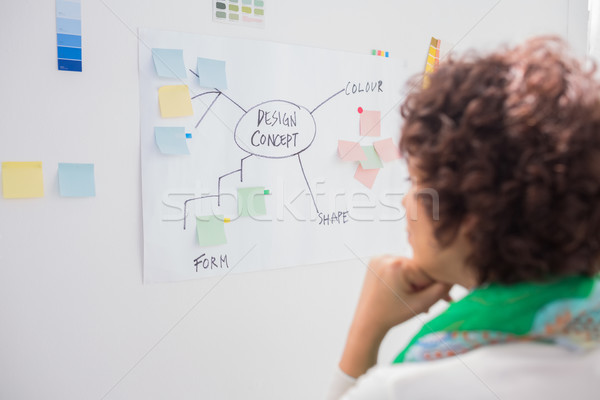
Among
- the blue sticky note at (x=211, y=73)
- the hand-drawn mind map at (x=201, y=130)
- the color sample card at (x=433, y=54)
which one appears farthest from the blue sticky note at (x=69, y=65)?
the color sample card at (x=433, y=54)

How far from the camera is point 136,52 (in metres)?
1.18

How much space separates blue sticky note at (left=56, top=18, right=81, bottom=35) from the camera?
1.08 m

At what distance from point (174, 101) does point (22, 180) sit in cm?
40

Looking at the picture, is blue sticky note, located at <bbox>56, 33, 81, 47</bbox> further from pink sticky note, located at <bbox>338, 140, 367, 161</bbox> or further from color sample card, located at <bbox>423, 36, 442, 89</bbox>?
color sample card, located at <bbox>423, 36, 442, 89</bbox>

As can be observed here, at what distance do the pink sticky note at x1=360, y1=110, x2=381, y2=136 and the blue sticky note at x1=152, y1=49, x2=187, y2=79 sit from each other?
0.59m

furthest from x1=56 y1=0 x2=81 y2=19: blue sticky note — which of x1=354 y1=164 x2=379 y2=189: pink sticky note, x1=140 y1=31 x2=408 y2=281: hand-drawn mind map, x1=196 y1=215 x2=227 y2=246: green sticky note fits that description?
x1=354 y1=164 x2=379 y2=189: pink sticky note

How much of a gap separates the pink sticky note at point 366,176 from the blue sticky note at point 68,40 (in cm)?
87

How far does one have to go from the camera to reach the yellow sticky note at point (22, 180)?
1.06 meters

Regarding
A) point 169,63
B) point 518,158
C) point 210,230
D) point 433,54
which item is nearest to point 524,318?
point 518,158

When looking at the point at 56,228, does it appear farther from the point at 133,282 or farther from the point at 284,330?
the point at 284,330

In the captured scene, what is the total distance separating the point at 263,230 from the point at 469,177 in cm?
92

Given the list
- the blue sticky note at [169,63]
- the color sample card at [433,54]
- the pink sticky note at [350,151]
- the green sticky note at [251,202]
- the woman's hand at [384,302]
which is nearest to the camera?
the woman's hand at [384,302]

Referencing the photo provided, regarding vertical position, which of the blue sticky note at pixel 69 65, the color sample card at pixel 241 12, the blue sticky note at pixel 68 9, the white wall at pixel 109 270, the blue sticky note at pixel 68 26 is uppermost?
the color sample card at pixel 241 12

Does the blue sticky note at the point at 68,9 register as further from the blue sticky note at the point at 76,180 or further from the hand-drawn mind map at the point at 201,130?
the blue sticky note at the point at 76,180
